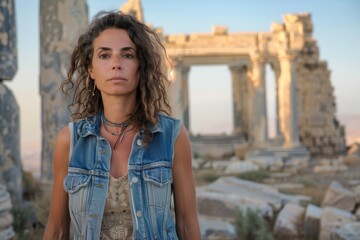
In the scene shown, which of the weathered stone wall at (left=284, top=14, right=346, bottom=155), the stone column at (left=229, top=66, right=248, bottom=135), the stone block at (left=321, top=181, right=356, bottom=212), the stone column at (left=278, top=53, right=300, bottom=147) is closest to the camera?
the stone block at (left=321, top=181, right=356, bottom=212)

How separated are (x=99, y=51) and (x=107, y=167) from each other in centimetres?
46

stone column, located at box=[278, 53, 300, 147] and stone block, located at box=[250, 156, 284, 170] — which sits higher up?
stone column, located at box=[278, 53, 300, 147]

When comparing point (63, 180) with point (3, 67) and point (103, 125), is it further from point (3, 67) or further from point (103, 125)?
point (3, 67)

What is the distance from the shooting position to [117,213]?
69.3 inches

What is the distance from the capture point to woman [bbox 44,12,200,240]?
1.71 metres

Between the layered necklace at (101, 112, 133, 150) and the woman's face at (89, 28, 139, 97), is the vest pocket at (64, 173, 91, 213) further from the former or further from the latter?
the woman's face at (89, 28, 139, 97)

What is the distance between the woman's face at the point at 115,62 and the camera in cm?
179

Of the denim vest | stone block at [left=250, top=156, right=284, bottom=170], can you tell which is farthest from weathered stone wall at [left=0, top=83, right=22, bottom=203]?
stone block at [left=250, top=156, right=284, bottom=170]

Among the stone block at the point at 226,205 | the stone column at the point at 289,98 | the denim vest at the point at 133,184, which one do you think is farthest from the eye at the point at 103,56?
the stone column at the point at 289,98

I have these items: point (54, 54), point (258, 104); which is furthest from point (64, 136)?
point (258, 104)

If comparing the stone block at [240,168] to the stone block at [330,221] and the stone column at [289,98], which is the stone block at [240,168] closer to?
the stone column at [289,98]

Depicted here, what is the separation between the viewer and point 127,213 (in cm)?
176

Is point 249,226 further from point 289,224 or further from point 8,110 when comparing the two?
point 8,110

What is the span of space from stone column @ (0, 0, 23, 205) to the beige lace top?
4.63 m
